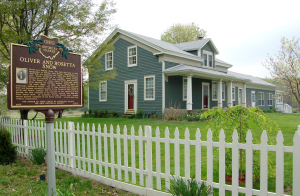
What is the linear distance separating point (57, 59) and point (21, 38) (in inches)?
246

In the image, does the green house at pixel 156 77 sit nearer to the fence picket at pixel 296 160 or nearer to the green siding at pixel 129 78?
the green siding at pixel 129 78

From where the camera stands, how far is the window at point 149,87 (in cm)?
1872

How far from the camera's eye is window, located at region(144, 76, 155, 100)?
737 inches

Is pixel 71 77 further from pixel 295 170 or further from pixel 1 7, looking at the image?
pixel 1 7

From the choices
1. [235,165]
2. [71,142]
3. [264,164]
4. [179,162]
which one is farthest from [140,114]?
[264,164]

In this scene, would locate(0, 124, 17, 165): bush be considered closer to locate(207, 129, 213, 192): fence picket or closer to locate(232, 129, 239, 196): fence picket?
locate(207, 129, 213, 192): fence picket

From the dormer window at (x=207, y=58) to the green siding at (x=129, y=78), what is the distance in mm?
6446

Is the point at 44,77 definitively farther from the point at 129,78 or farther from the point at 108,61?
the point at 108,61

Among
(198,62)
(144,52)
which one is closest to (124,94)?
(144,52)

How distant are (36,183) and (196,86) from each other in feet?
58.6

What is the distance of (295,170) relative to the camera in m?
2.93

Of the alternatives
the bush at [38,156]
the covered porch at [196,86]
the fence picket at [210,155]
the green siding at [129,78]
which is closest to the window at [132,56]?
the green siding at [129,78]

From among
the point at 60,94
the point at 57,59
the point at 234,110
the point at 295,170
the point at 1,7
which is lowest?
the point at 295,170

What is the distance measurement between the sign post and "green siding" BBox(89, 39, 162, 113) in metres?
13.5
